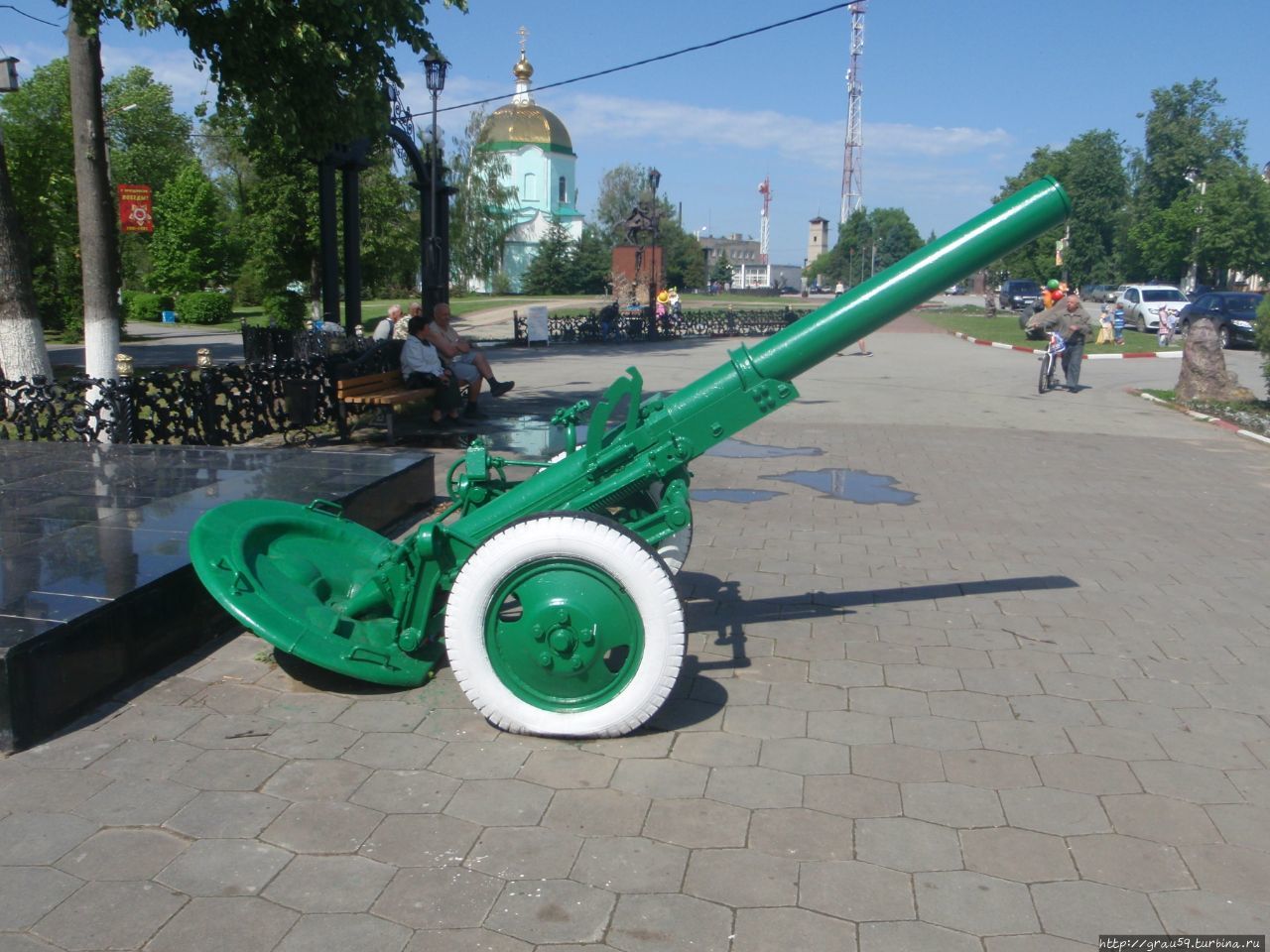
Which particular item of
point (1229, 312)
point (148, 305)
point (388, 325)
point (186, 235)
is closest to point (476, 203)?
point (186, 235)

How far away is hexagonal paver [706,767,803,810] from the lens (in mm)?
3381

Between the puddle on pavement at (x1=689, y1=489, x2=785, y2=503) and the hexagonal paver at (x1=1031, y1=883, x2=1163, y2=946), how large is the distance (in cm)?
533

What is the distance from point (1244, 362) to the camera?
2267 centimetres

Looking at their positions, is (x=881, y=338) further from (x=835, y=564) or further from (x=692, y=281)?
(x=692, y=281)

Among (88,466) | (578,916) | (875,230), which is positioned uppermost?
(875,230)

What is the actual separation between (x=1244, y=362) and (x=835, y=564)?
20533 mm

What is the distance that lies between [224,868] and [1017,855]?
7.53 ft

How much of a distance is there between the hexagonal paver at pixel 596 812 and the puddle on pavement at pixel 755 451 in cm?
693

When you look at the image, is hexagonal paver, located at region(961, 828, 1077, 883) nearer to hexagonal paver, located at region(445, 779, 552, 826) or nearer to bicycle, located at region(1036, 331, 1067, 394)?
hexagonal paver, located at region(445, 779, 552, 826)

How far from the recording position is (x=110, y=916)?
2.69 m

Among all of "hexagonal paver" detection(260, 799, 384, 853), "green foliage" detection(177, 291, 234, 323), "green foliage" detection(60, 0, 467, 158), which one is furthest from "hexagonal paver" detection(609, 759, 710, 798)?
"green foliage" detection(177, 291, 234, 323)

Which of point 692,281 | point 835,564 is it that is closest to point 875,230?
point 692,281

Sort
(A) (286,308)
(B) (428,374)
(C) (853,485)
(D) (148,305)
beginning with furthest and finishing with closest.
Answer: (D) (148,305), (A) (286,308), (B) (428,374), (C) (853,485)

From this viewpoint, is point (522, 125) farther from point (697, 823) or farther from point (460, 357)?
point (697, 823)
